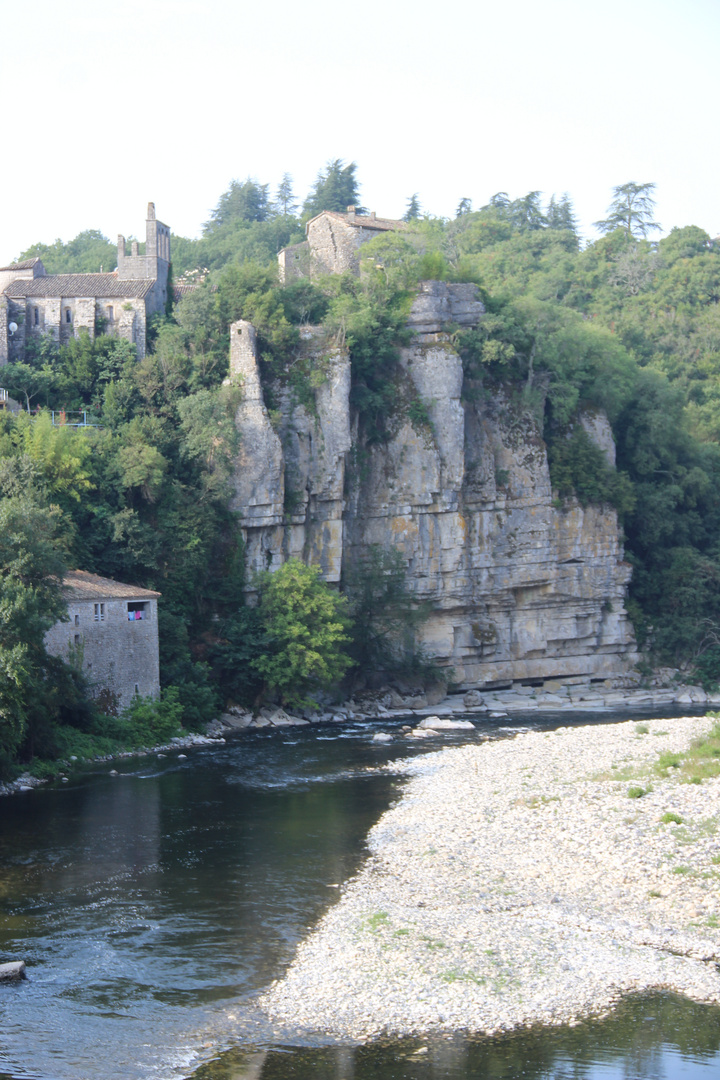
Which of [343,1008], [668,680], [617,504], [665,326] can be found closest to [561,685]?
[668,680]

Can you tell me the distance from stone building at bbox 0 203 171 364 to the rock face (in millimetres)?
7243

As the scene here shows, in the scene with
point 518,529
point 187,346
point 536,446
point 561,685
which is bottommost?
point 561,685

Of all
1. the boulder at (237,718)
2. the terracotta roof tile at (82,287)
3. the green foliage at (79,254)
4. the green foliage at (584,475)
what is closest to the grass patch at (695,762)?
the boulder at (237,718)

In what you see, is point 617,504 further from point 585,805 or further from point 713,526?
point 585,805

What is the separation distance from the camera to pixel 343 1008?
54.9ft

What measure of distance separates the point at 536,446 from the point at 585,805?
33.9 meters

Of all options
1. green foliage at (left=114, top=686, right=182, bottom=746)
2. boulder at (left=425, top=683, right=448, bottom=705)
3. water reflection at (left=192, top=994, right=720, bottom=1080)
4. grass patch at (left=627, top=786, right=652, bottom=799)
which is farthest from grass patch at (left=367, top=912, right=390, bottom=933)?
boulder at (left=425, top=683, right=448, bottom=705)

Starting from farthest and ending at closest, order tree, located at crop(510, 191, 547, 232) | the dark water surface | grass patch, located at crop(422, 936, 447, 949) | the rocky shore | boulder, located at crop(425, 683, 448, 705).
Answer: tree, located at crop(510, 191, 547, 232) → boulder, located at crop(425, 683, 448, 705) → the rocky shore → grass patch, located at crop(422, 936, 447, 949) → the dark water surface

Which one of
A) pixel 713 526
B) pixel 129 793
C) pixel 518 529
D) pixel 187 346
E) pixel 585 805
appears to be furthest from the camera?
pixel 713 526

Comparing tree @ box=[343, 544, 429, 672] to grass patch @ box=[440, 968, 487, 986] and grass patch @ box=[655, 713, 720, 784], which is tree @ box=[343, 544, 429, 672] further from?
grass patch @ box=[440, 968, 487, 986]

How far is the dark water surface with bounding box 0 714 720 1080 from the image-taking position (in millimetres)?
15125

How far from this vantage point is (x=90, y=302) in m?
57.4

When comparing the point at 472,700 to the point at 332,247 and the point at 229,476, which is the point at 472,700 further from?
the point at 332,247

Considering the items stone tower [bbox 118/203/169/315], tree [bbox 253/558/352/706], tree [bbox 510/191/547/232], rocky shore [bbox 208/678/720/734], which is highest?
tree [bbox 510/191/547/232]
